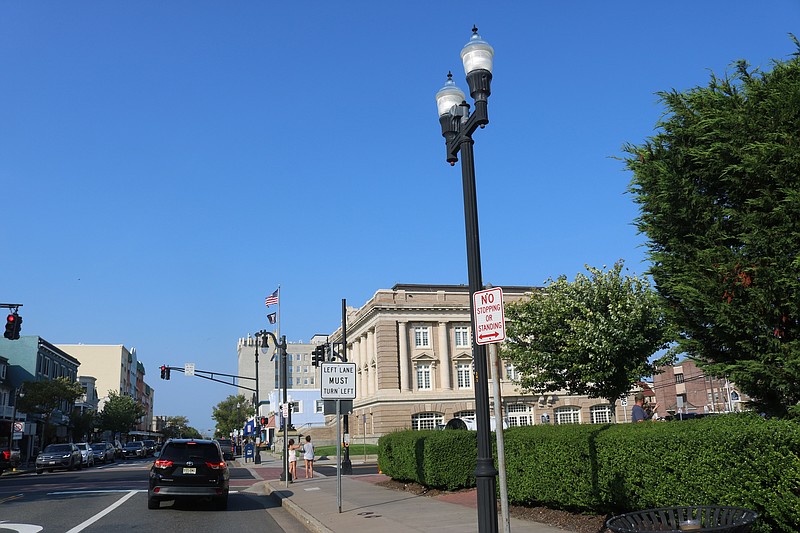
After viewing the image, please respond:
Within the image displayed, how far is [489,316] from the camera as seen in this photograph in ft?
25.2

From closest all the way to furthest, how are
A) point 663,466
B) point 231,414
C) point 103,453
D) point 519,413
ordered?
point 663,466 < point 103,453 < point 519,413 < point 231,414

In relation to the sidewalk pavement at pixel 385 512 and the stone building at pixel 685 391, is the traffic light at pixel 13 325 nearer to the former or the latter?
the sidewalk pavement at pixel 385 512

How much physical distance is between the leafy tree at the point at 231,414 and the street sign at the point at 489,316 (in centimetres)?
11134

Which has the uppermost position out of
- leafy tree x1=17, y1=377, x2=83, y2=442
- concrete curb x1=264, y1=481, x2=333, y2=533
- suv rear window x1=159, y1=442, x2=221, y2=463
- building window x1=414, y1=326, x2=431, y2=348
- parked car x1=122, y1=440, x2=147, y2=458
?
building window x1=414, y1=326, x2=431, y2=348

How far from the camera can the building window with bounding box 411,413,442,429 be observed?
5881 centimetres

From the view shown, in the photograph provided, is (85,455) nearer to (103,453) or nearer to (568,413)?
(103,453)

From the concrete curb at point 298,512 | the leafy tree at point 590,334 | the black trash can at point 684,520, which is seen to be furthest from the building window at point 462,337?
the black trash can at point 684,520

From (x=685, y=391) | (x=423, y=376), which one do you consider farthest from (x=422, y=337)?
(x=685, y=391)

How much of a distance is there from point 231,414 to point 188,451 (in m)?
108

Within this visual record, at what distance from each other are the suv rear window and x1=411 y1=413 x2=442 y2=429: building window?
43442 millimetres

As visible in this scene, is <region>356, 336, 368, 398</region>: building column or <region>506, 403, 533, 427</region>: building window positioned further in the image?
<region>356, 336, 368, 398</region>: building column

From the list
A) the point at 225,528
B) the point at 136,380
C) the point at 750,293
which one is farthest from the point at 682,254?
the point at 136,380

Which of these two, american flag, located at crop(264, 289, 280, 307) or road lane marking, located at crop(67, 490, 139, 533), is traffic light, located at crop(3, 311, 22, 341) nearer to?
road lane marking, located at crop(67, 490, 139, 533)

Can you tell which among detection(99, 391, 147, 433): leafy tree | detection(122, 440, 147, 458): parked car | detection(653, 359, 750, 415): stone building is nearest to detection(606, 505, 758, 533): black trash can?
detection(122, 440, 147, 458): parked car
